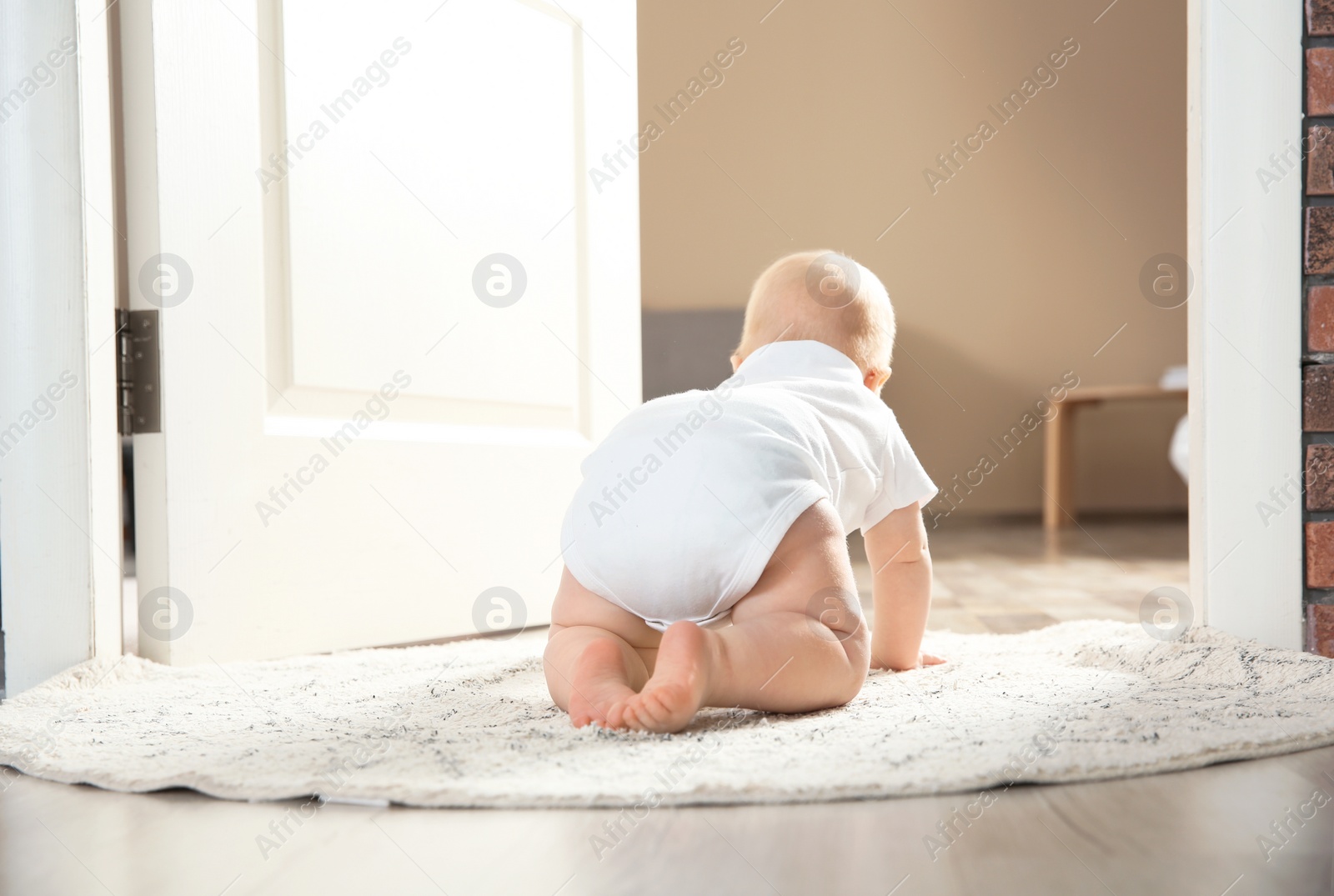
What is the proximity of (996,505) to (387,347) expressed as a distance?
3717 mm

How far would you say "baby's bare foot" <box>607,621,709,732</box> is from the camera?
0.74 meters

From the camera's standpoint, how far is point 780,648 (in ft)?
2.64

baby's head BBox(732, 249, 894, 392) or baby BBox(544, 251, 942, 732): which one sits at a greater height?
baby's head BBox(732, 249, 894, 392)

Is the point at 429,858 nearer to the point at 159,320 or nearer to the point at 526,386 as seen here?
the point at 159,320

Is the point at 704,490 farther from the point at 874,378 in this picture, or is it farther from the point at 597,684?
the point at 874,378

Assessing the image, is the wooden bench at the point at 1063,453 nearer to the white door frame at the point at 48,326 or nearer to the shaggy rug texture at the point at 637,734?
the shaggy rug texture at the point at 637,734

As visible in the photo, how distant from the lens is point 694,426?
2.97 feet

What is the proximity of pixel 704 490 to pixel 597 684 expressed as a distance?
186mm

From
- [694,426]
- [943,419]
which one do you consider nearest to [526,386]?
[694,426]

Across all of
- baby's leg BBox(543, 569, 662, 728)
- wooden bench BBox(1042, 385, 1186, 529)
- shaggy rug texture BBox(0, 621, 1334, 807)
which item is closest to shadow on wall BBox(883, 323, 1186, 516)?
wooden bench BBox(1042, 385, 1186, 529)

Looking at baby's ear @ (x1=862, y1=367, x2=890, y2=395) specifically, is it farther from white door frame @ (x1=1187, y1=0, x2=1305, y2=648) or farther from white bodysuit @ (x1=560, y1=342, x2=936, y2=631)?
white door frame @ (x1=1187, y1=0, x2=1305, y2=648)

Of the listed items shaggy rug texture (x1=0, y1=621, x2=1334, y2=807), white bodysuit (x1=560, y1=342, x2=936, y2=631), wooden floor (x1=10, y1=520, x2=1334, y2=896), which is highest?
white bodysuit (x1=560, y1=342, x2=936, y2=631)

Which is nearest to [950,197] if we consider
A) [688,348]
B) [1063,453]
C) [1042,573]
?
[1063,453]

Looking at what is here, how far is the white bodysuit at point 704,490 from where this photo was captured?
851 millimetres
